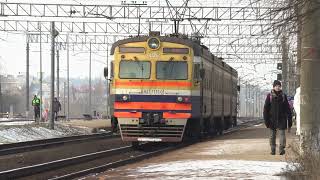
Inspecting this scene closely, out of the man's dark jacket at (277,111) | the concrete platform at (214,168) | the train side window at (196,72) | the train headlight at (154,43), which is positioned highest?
the train headlight at (154,43)

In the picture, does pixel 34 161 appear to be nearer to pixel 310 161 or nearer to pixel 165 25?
pixel 310 161

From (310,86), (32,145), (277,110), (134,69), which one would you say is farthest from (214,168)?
(32,145)

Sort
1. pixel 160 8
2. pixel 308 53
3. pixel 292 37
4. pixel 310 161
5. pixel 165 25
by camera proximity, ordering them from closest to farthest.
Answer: pixel 310 161 → pixel 308 53 → pixel 292 37 → pixel 160 8 → pixel 165 25

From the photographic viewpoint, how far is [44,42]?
5891 cm

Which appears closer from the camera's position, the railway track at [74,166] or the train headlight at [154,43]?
the railway track at [74,166]

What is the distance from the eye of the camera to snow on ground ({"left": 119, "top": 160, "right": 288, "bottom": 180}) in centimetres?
1184

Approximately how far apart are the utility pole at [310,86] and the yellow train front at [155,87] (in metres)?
9.06

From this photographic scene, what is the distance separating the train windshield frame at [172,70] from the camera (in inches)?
821

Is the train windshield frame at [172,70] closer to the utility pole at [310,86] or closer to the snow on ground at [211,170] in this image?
the snow on ground at [211,170]

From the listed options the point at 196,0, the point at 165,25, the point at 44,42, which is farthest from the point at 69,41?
the point at 196,0

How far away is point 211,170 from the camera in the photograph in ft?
41.9

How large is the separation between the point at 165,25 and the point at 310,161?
40705 mm

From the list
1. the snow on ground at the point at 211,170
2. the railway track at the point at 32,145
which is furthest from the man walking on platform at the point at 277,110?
the railway track at the point at 32,145

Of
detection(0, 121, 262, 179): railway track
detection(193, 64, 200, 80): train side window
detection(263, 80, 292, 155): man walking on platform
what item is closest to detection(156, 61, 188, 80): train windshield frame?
detection(193, 64, 200, 80): train side window
